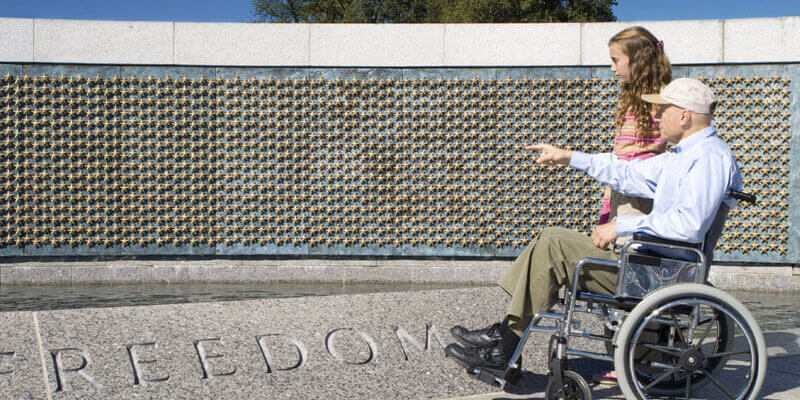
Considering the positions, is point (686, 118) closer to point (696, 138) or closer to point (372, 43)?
point (696, 138)

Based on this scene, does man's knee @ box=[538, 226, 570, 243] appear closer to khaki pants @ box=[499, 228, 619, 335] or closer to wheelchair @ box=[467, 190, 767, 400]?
khaki pants @ box=[499, 228, 619, 335]

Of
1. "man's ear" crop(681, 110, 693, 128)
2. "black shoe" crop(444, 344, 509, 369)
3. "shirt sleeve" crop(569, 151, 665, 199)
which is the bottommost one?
"black shoe" crop(444, 344, 509, 369)

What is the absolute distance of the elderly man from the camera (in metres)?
2.98

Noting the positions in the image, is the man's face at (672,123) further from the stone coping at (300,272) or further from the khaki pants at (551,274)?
the stone coping at (300,272)

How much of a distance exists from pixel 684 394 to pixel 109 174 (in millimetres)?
7941

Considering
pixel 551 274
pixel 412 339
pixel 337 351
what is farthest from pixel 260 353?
pixel 551 274

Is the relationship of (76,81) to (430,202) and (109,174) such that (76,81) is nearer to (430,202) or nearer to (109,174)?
(109,174)

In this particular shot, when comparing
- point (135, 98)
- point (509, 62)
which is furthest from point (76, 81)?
point (509, 62)

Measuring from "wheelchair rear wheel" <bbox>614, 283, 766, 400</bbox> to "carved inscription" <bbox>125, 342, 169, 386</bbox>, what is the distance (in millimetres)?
2023

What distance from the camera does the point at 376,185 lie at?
9.63m

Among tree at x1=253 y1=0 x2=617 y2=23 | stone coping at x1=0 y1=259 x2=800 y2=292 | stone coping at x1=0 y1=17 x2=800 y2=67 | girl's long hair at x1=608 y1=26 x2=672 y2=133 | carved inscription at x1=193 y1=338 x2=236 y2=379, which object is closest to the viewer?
carved inscription at x1=193 y1=338 x2=236 y2=379

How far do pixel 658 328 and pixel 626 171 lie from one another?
71cm

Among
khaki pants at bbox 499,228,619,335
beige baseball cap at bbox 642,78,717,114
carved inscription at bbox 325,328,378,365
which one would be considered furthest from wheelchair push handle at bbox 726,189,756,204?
carved inscription at bbox 325,328,378,365

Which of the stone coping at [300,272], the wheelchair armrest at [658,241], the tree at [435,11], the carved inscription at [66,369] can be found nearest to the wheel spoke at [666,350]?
the wheelchair armrest at [658,241]
